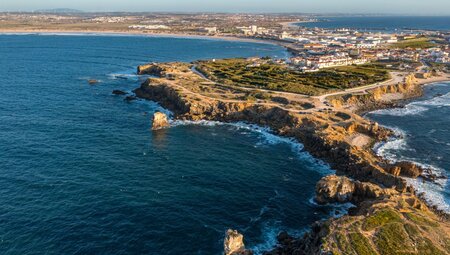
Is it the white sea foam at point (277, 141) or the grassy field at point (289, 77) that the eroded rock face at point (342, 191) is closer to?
the white sea foam at point (277, 141)

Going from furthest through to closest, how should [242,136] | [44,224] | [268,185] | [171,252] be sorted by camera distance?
[242,136], [268,185], [44,224], [171,252]

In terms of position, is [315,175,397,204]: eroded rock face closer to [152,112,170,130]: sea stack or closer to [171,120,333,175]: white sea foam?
[171,120,333,175]: white sea foam

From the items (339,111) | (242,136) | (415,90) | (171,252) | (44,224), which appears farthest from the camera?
(415,90)

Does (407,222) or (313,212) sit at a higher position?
(407,222)

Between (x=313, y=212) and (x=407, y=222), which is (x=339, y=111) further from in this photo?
(x=407, y=222)

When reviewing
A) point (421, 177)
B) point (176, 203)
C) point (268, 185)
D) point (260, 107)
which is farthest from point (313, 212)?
point (260, 107)

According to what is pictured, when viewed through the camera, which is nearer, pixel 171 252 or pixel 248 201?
pixel 171 252
